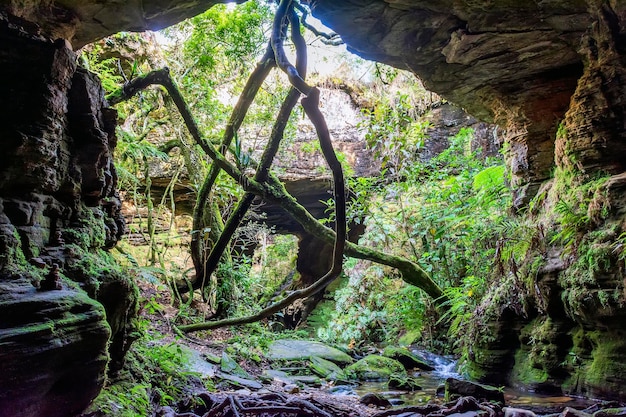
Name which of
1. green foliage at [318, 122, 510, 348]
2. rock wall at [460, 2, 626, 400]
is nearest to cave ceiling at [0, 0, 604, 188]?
rock wall at [460, 2, 626, 400]

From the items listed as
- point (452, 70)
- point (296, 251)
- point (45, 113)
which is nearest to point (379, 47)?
point (452, 70)

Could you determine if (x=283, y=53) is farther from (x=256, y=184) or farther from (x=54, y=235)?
(x=54, y=235)

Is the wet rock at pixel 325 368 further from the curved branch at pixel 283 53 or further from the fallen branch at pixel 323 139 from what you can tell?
the curved branch at pixel 283 53

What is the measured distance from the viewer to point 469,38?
5270 millimetres

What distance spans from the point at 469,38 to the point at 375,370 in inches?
205

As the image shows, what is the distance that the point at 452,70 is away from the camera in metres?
6.21

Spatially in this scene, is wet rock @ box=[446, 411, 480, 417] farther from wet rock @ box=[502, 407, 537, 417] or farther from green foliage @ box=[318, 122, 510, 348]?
green foliage @ box=[318, 122, 510, 348]

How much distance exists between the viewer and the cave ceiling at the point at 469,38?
3957mm

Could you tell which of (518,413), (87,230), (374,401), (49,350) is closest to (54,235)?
(87,230)

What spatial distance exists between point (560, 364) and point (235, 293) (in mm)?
5495

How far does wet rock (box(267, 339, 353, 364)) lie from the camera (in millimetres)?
7038

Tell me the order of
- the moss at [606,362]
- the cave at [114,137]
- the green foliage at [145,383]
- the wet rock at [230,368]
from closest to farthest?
the cave at [114,137], the green foliage at [145,383], the moss at [606,362], the wet rock at [230,368]

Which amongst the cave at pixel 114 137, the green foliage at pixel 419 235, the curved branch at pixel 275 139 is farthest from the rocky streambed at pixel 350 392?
the green foliage at pixel 419 235

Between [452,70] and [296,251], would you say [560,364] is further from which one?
[296,251]
